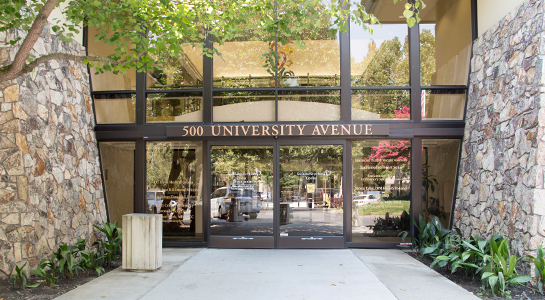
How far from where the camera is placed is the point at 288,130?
7848 millimetres

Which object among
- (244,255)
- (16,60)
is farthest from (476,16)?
(16,60)

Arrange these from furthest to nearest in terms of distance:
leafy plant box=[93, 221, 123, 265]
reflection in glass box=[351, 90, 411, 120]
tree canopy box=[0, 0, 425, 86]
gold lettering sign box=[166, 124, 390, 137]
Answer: reflection in glass box=[351, 90, 411, 120] < gold lettering sign box=[166, 124, 390, 137] < leafy plant box=[93, 221, 123, 265] < tree canopy box=[0, 0, 425, 86]

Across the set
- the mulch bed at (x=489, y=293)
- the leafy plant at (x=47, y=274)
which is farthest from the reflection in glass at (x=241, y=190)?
the mulch bed at (x=489, y=293)

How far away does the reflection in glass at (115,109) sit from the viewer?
330 inches

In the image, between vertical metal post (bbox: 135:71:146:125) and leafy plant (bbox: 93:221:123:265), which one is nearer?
leafy plant (bbox: 93:221:123:265)

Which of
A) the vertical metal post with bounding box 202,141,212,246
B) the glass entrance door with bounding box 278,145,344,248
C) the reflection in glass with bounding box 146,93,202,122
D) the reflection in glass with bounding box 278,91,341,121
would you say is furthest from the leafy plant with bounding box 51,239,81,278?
the reflection in glass with bounding box 278,91,341,121

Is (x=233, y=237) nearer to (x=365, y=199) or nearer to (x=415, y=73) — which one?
(x=365, y=199)

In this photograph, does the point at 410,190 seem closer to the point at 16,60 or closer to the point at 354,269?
the point at 354,269

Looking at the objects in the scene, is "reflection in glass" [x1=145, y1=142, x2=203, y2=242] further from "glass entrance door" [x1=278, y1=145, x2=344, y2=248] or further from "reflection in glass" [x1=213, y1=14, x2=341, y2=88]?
"glass entrance door" [x1=278, y1=145, x2=344, y2=248]

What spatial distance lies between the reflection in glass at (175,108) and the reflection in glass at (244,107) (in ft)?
1.42

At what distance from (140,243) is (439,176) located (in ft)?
20.3

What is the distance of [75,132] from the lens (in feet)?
24.5

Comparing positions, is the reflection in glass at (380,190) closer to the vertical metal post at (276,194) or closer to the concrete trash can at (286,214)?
the concrete trash can at (286,214)

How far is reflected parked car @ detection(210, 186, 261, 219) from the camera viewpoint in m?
8.09
